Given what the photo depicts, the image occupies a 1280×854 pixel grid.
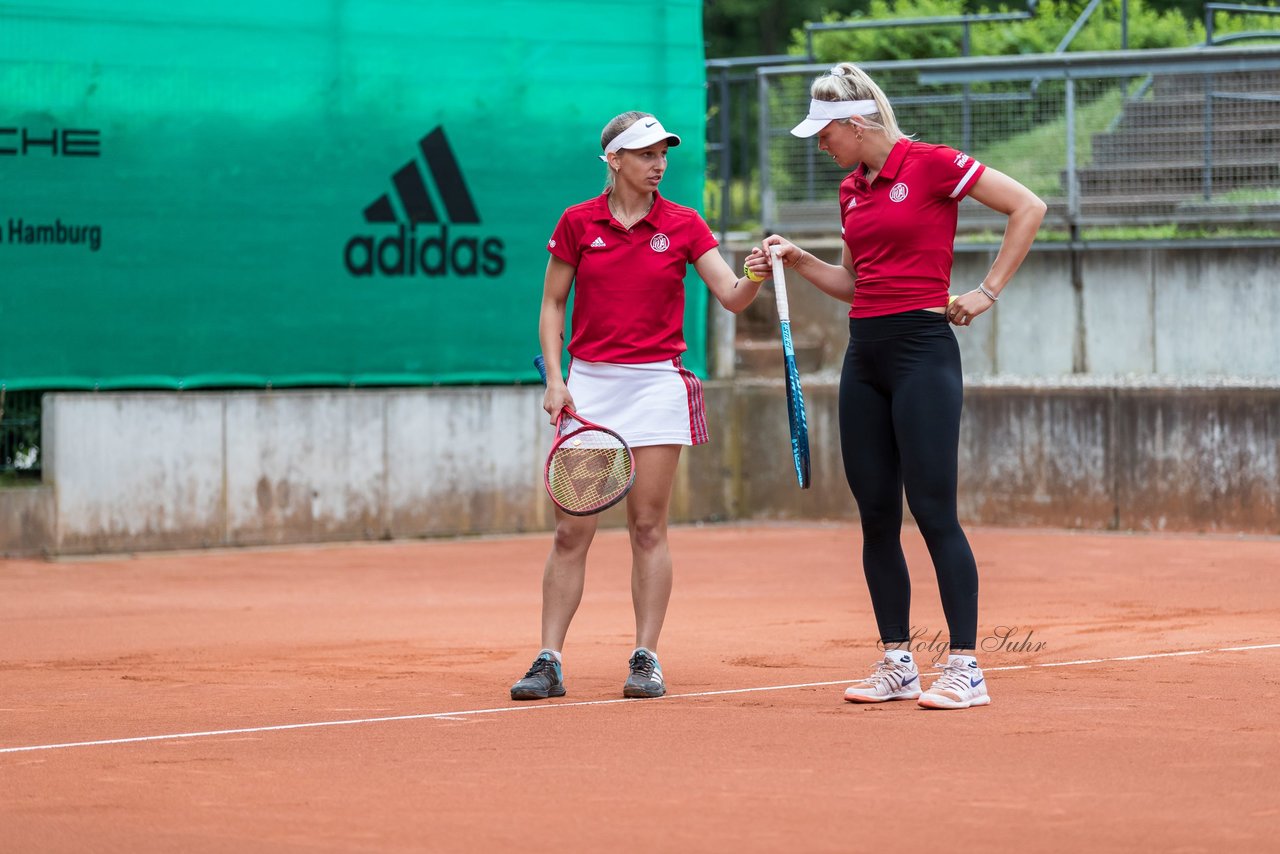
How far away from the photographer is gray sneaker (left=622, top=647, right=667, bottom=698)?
7.06 m

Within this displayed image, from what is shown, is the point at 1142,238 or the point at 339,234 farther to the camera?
the point at 1142,238

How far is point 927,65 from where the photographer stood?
1625 cm

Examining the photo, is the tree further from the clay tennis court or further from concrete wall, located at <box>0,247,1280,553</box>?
the clay tennis court

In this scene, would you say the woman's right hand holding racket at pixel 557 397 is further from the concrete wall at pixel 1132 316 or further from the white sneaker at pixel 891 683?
the concrete wall at pixel 1132 316

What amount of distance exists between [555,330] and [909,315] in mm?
1325

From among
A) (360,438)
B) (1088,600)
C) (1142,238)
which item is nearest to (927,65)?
(1142,238)

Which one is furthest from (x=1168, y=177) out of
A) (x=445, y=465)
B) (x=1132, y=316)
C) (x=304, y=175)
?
(x=304, y=175)

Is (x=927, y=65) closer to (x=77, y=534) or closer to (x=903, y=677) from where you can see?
(x=77, y=534)

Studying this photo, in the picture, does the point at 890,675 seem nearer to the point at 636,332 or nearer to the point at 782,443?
the point at 636,332

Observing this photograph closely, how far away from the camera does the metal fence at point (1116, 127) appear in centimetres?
1546

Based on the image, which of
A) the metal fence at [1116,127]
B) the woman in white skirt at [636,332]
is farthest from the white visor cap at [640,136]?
the metal fence at [1116,127]

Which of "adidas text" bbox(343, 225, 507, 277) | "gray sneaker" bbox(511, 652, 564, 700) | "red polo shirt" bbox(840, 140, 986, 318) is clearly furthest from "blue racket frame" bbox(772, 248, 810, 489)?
"adidas text" bbox(343, 225, 507, 277)

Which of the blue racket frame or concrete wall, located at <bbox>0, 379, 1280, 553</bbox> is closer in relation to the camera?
the blue racket frame

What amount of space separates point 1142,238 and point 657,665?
9.19 meters
